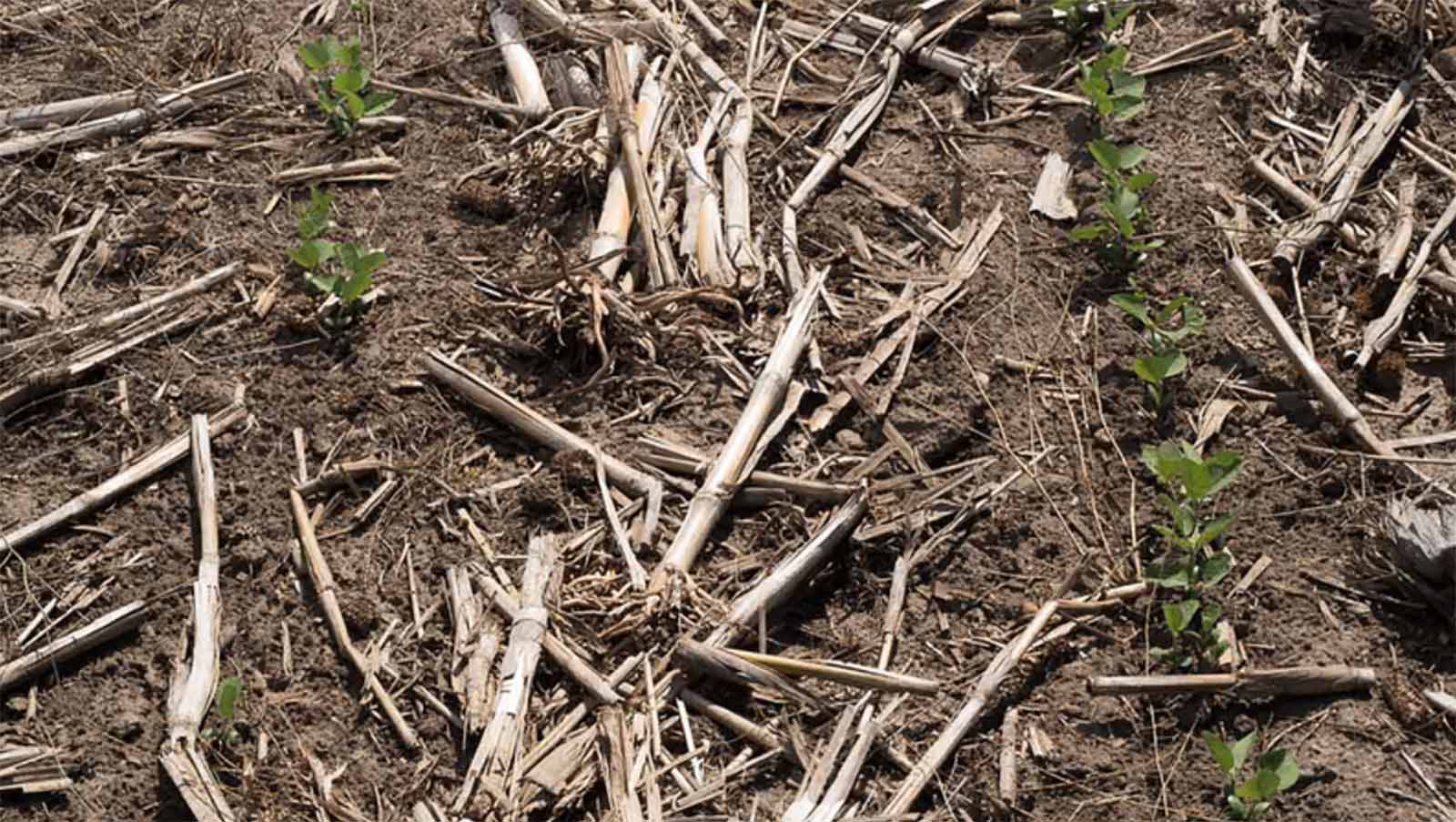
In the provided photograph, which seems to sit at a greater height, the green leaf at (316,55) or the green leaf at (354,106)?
the green leaf at (316,55)

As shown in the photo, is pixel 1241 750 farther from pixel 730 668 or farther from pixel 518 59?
pixel 518 59

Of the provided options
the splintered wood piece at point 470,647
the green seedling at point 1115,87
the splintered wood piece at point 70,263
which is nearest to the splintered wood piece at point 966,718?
the splintered wood piece at point 470,647

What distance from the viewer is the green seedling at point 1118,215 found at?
4.33 metres

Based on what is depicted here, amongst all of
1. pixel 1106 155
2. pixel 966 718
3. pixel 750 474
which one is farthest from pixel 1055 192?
pixel 966 718

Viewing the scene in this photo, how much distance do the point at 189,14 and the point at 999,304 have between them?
268cm

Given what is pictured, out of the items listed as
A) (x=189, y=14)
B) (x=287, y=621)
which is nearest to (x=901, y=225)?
(x=287, y=621)

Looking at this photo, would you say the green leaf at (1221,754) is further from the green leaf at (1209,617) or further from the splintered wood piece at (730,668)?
the splintered wood piece at (730,668)

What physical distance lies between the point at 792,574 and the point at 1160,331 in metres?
1.11

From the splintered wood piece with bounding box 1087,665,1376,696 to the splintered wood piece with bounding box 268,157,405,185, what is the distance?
2451mm

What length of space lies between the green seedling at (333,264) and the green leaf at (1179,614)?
6.78 feet

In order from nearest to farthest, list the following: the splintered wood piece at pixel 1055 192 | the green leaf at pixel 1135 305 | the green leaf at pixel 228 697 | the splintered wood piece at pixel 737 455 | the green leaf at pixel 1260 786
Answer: the green leaf at pixel 1260 786 < the green leaf at pixel 228 697 < the splintered wood piece at pixel 737 455 < the green leaf at pixel 1135 305 < the splintered wood piece at pixel 1055 192

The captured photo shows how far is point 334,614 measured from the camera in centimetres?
377

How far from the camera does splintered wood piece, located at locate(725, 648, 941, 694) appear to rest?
141 inches

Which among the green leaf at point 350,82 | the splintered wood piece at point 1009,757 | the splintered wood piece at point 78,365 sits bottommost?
the splintered wood piece at point 1009,757
